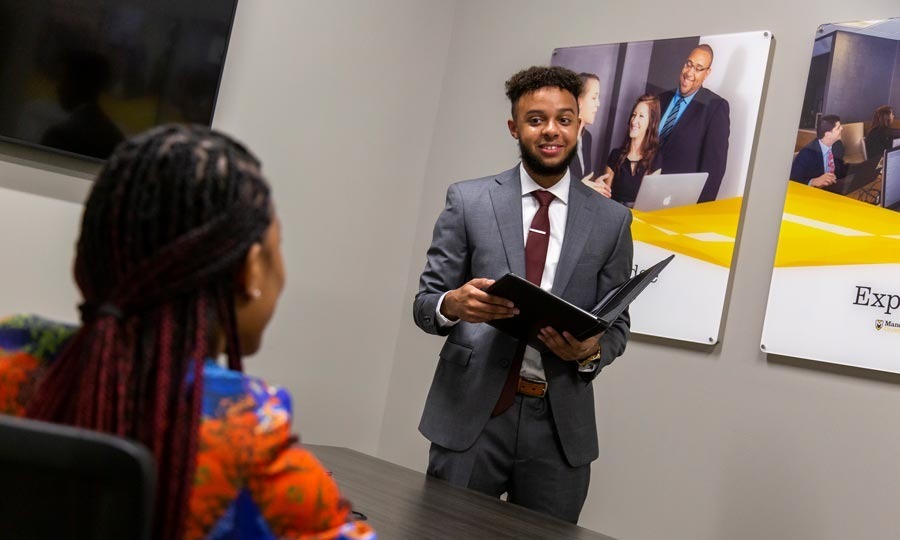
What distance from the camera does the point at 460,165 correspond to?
4.15 metres

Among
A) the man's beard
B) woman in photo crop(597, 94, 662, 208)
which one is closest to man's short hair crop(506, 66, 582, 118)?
the man's beard

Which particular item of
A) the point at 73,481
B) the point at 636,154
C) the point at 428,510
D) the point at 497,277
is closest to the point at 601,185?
the point at 636,154

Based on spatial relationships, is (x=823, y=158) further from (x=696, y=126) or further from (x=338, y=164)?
(x=338, y=164)

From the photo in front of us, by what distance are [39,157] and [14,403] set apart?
8.29 feet

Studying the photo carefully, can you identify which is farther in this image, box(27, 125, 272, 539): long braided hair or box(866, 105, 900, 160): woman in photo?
box(866, 105, 900, 160): woman in photo

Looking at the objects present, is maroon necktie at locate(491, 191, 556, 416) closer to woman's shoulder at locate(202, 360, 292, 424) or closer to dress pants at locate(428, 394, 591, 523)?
dress pants at locate(428, 394, 591, 523)

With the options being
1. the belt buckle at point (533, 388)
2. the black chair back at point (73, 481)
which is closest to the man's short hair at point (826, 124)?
the belt buckle at point (533, 388)

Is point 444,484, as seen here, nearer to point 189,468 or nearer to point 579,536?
point 579,536

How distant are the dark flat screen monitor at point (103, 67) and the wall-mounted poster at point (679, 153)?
1427 mm

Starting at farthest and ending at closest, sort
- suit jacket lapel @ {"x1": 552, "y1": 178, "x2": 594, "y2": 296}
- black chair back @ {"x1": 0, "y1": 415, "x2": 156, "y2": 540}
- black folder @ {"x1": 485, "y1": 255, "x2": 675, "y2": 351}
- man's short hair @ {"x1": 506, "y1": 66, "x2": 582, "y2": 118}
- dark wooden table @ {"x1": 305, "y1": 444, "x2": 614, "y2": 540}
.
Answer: man's short hair @ {"x1": 506, "y1": 66, "x2": 582, "y2": 118}
suit jacket lapel @ {"x1": 552, "y1": 178, "x2": 594, "y2": 296}
black folder @ {"x1": 485, "y1": 255, "x2": 675, "y2": 351}
dark wooden table @ {"x1": 305, "y1": 444, "x2": 614, "y2": 540}
black chair back @ {"x1": 0, "y1": 415, "x2": 156, "y2": 540}

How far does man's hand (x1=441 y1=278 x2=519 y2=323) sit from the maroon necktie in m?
0.19

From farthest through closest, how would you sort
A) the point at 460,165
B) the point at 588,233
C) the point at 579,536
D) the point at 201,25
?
the point at 460,165, the point at 201,25, the point at 588,233, the point at 579,536

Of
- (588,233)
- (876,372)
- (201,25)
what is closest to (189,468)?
(588,233)

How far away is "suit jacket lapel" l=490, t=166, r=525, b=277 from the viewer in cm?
244
